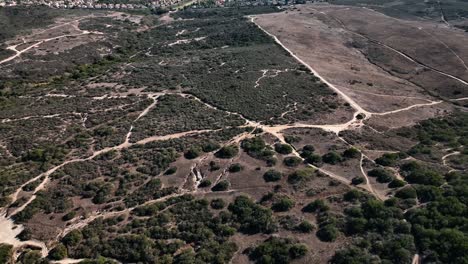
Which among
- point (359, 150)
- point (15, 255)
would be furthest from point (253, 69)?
point (15, 255)

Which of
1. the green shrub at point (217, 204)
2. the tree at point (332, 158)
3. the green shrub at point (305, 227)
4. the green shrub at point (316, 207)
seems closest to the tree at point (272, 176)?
the green shrub at point (316, 207)

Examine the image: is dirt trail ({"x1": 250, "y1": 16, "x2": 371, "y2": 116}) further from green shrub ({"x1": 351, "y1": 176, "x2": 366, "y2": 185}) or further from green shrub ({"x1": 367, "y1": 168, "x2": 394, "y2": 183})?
green shrub ({"x1": 351, "y1": 176, "x2": 366, "y2": 185})

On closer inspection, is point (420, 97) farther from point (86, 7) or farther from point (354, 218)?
point (86, 7)

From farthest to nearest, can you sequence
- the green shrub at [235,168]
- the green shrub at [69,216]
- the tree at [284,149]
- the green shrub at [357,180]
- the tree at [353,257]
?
the tree at [284,149]
the green shrub at [235,168]
the green shrub at [357,180]
the green shrub at [69,216]
the tree at [353,257]

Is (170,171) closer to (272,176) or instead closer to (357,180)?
(272,176)

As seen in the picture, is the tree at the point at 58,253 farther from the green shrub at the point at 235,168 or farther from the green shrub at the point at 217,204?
the green shrub at the point at 235,168

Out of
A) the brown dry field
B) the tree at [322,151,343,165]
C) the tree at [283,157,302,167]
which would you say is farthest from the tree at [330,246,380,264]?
the brown dry field

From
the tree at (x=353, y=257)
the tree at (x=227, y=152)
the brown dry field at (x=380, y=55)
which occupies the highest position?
the tree at (x=227, y=152)

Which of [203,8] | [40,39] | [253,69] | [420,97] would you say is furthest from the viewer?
[203,8]
